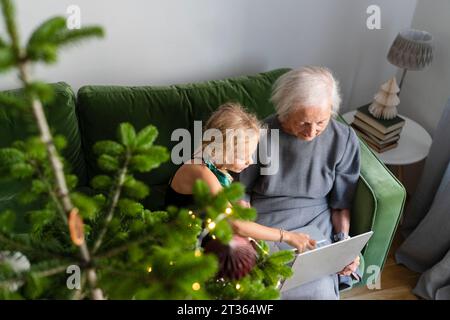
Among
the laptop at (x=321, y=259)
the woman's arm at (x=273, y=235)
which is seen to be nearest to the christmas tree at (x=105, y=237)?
the laptop at (x=321, y=259)

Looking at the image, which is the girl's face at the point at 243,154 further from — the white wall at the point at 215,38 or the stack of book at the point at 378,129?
the stack of book at the point at 378,129

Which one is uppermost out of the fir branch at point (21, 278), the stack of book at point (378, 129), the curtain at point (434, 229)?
the fir branch at point (21, 278)

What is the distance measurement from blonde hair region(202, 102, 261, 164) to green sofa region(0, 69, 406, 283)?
0.37 m

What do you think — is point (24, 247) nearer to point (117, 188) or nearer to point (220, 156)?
point (117, 188)

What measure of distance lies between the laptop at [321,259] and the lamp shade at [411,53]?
907 mm

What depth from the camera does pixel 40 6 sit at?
1795 mm

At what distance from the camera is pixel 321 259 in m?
1.56

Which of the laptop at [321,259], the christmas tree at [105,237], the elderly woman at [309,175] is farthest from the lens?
Answer: the elderly woman at [309,175]

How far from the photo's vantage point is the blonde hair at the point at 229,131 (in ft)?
5.07

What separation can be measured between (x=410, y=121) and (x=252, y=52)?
0.90 m

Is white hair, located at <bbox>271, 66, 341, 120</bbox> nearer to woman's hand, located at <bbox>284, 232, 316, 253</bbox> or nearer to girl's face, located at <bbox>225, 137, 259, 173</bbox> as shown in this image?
girl's face, located at <bbox>225, 137, 259, 173</bbox>
